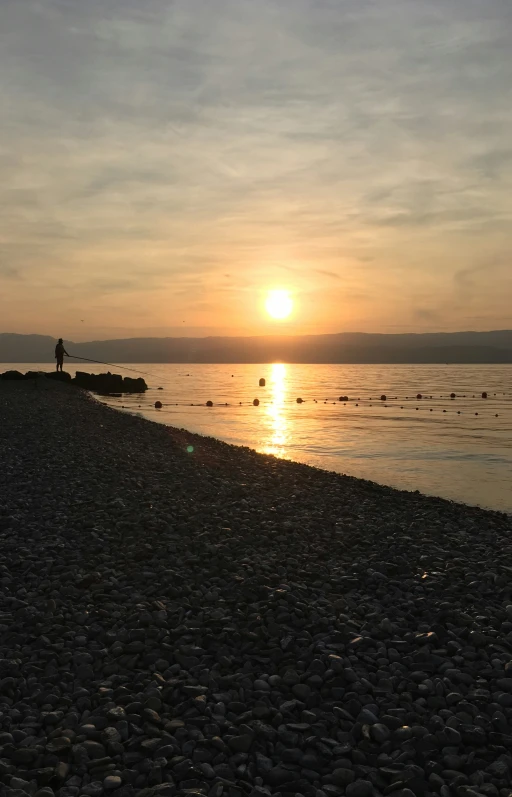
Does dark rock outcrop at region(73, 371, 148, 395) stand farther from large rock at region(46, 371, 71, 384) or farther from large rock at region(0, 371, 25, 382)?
large rock at region(0, 371, 25, 382)

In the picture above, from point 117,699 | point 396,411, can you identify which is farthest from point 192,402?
point 117,699

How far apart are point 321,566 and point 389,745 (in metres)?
4.64

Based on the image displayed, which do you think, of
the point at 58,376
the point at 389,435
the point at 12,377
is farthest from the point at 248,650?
the point at 58,376

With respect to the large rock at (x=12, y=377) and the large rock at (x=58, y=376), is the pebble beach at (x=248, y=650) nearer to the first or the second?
the large rock at (x=12, y=377)

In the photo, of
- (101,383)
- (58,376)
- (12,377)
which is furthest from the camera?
(101,383)

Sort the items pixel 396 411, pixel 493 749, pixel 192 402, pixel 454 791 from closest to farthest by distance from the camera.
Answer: pixel 454 791 → pixel 493 749 → pixel 396 411 → pixel 192 402

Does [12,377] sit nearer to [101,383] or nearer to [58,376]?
[58,376]

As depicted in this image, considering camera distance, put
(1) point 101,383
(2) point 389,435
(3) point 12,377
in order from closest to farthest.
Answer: (2) point 389,435
(3) point 12,377
(1) point 101,383

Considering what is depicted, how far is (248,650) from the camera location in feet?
23.3

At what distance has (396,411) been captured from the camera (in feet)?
179

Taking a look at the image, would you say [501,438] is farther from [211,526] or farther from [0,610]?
[0,610]

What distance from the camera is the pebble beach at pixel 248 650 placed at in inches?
199

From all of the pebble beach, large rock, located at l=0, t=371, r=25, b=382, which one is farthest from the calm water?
large rock, located at l=0, t=371, r=25, b=382

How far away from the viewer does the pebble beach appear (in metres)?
5.05
